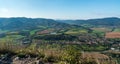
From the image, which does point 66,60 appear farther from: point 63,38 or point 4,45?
point 63,38

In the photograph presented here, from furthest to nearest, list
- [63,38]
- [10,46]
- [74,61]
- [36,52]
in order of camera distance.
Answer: [63,38] → [10,46] → [36,52] → [74,61]

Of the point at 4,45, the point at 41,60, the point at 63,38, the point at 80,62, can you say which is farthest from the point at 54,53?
the point at 63,38

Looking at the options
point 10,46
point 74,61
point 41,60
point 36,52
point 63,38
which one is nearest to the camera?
point 74,61

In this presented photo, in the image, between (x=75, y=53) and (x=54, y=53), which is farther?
(x=54, y=53)

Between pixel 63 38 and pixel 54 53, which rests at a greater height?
pixel 54 53

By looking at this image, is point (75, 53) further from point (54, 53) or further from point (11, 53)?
point (11, 53)

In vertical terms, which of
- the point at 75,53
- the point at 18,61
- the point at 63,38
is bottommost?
the point at 63,38

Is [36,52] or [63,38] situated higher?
[36,52]

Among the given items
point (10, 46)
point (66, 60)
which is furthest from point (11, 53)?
point (66, 60)

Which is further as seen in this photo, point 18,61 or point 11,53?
point 11,53
